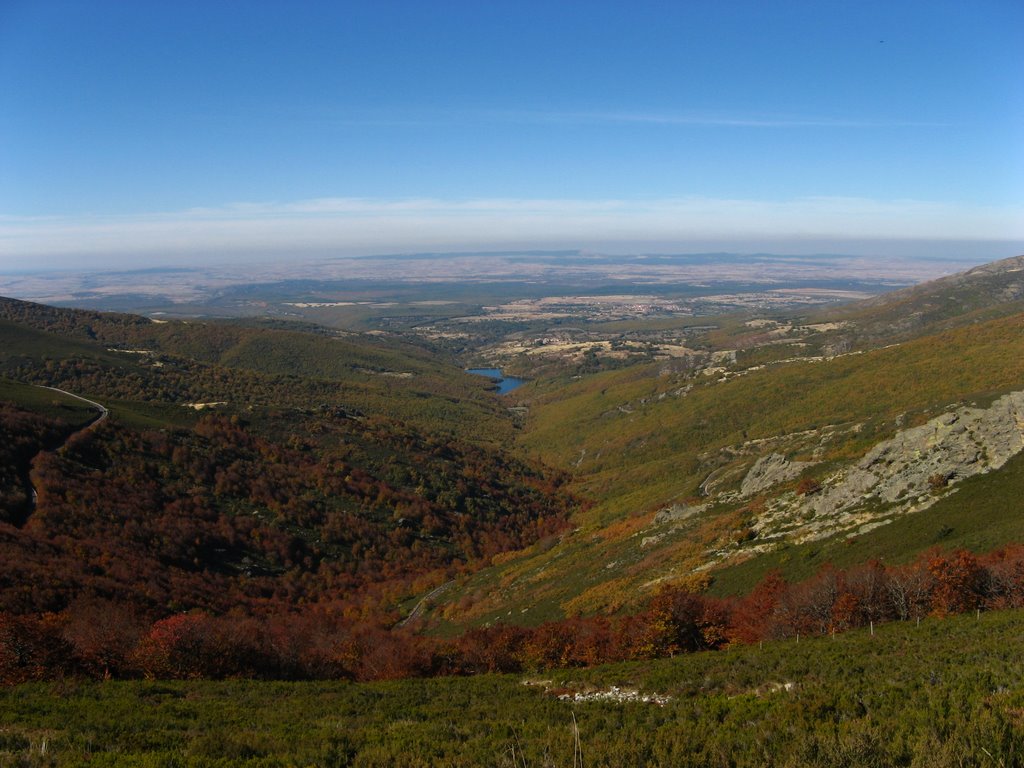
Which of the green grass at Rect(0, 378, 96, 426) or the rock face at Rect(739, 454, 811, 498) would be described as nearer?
the rock face at Rect(739, 454, 811, 498)

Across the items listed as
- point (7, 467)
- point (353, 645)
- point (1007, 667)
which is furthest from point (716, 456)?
point (7, 467)

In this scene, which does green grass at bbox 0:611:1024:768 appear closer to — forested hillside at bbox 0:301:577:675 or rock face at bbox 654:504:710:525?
forested hillside at bbox 0:301:577:675

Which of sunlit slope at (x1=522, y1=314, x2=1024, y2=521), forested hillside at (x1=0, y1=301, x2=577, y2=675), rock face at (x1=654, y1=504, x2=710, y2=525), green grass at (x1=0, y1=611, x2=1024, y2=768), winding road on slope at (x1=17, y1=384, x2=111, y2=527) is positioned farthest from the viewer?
sunlit slope at (x1=522, y1=314, x2=1024, y2=521)

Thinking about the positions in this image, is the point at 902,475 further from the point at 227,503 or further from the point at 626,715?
the point at 227,503

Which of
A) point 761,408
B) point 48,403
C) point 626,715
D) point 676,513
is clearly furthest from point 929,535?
point 48,403

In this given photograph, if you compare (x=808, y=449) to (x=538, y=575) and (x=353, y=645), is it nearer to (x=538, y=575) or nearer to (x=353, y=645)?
(x=538, y=575)

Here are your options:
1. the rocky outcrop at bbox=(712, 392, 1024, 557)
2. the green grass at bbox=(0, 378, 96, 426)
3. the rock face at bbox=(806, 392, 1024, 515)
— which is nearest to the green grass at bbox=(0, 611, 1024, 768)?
the rocky outcrop at bbox=(712, 392, 1024, 557)
